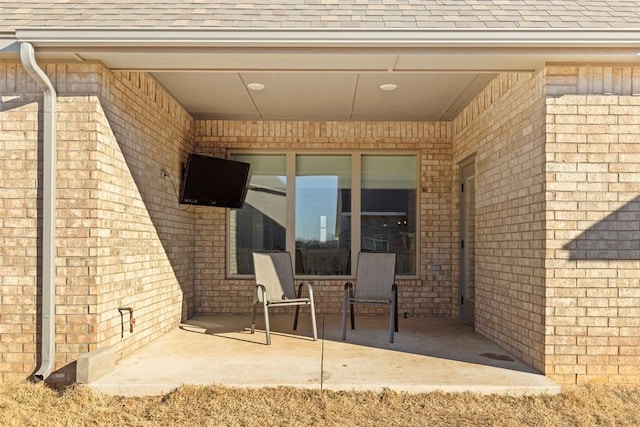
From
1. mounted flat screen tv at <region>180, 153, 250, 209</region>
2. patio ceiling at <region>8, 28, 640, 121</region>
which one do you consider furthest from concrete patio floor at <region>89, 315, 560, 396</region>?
patio ceiling at <region>8, 28, 640, 121</region>

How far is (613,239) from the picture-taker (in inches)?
149

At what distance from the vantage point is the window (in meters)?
6.81

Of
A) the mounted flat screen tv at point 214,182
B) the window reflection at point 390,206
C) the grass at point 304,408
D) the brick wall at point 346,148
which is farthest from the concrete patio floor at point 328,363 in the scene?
the mounted flat screen tv at point 214,182

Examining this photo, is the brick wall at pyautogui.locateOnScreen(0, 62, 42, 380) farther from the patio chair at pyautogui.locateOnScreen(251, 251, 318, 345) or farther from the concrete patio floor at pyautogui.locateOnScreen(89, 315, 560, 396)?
the patio chair at pyautogui.locateOnScreen(251, 251, 318, 345)

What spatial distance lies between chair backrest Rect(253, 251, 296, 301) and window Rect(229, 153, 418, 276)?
1039mm

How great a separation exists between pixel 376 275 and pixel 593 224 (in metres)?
2.49

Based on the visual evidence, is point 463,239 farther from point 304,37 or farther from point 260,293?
point 304,37

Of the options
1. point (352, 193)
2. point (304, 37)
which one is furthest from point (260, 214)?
point (304, 37)

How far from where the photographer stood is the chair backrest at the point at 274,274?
535 centimetres

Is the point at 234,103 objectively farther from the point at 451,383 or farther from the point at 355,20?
the point at 451,383

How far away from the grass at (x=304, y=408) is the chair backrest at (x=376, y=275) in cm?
223

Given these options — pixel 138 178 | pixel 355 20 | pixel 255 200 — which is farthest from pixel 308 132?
pixel 355 20

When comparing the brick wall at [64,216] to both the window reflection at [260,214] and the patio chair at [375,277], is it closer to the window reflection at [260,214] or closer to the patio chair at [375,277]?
the patio chair at [375,277]

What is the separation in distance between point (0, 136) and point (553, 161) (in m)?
4.39
